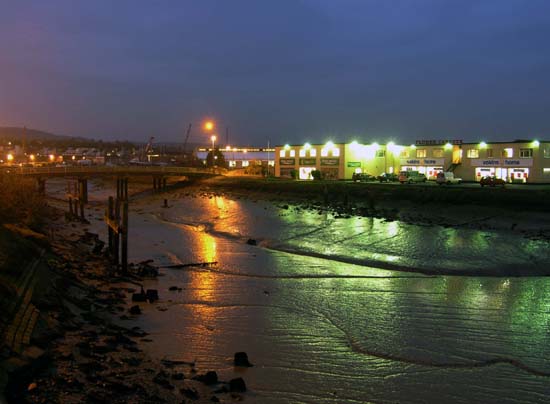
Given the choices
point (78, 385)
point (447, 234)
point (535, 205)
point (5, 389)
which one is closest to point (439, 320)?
point (78, 385)

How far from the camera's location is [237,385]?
8.21m

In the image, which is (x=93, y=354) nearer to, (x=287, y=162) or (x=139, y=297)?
(x=139, y=297)

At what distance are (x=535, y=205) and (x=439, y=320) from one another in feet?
83.6

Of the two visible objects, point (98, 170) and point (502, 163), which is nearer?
point (502, 163)

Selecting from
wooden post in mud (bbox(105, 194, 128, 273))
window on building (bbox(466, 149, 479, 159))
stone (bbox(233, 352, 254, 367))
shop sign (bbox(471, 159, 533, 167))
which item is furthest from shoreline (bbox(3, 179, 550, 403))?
window on building (bbox(466, 149, 479, 159))

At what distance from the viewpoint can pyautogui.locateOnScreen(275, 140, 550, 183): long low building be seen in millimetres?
59281

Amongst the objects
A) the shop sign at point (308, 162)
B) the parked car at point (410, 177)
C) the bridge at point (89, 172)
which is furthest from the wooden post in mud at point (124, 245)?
the shop sign at point (308, 162)

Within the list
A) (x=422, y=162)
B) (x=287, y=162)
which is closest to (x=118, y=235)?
(x=422, y=162)

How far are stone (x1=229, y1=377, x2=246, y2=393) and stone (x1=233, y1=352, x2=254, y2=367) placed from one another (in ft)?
3.29

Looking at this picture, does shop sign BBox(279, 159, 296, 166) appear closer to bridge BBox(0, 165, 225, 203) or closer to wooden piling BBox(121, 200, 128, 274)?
bridge BBox(0, 165, 225, 203)

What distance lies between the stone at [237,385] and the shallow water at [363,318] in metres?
0.20

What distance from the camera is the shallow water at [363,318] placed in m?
8.81

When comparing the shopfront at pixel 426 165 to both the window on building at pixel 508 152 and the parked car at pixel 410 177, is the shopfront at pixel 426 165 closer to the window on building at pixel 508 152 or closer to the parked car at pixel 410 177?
the window on building at pixel 508 152

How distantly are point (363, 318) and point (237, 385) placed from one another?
5.35 m
